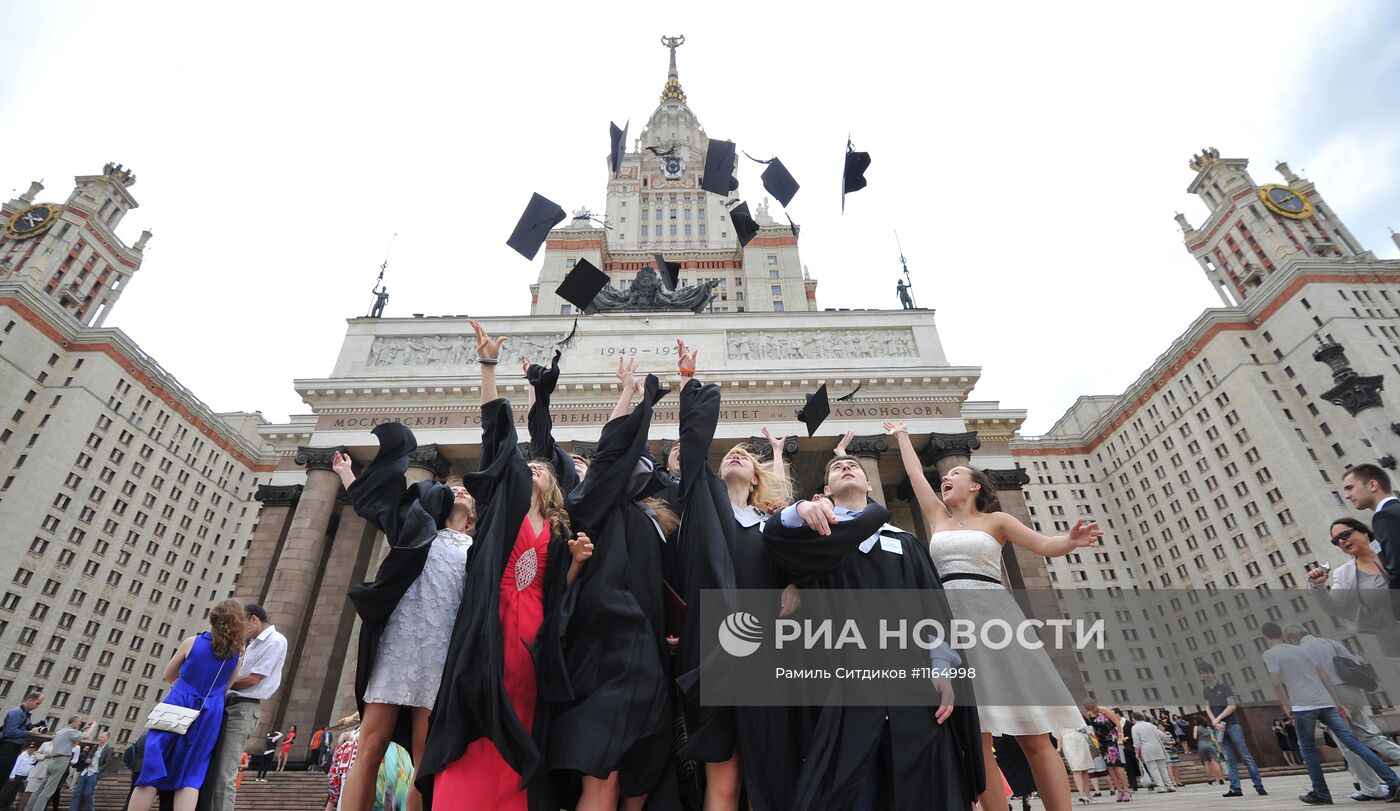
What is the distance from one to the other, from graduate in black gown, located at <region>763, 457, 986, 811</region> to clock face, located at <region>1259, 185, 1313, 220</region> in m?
74.0

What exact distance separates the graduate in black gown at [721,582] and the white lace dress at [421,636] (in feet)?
4.68

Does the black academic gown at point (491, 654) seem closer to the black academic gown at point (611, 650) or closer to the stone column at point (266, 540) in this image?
the black academic gown at point (611, 650)

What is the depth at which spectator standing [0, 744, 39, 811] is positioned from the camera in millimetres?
9315

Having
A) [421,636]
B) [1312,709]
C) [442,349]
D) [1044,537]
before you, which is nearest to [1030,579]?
[1312,709]

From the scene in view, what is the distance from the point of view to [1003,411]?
25953 millimetres

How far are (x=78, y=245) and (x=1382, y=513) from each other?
80017 mm

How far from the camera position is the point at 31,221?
5559 centimetres

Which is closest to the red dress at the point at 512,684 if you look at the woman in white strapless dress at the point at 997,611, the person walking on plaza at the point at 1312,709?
the woman in white strapless dress at the point at 997,611

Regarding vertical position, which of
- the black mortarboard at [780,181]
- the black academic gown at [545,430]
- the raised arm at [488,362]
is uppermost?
the black mortarboard at [780,181]

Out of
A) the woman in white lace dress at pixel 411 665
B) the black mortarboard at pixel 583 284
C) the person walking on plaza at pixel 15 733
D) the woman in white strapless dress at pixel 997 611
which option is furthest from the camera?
the person walking on plaza at pixel 15 733

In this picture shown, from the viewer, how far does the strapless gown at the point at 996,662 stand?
342 cm

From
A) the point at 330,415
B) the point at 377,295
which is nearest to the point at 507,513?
the point at 330,415

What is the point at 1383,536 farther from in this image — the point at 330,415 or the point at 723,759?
the point at 330,415

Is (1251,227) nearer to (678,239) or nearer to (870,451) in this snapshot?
(678,239)
